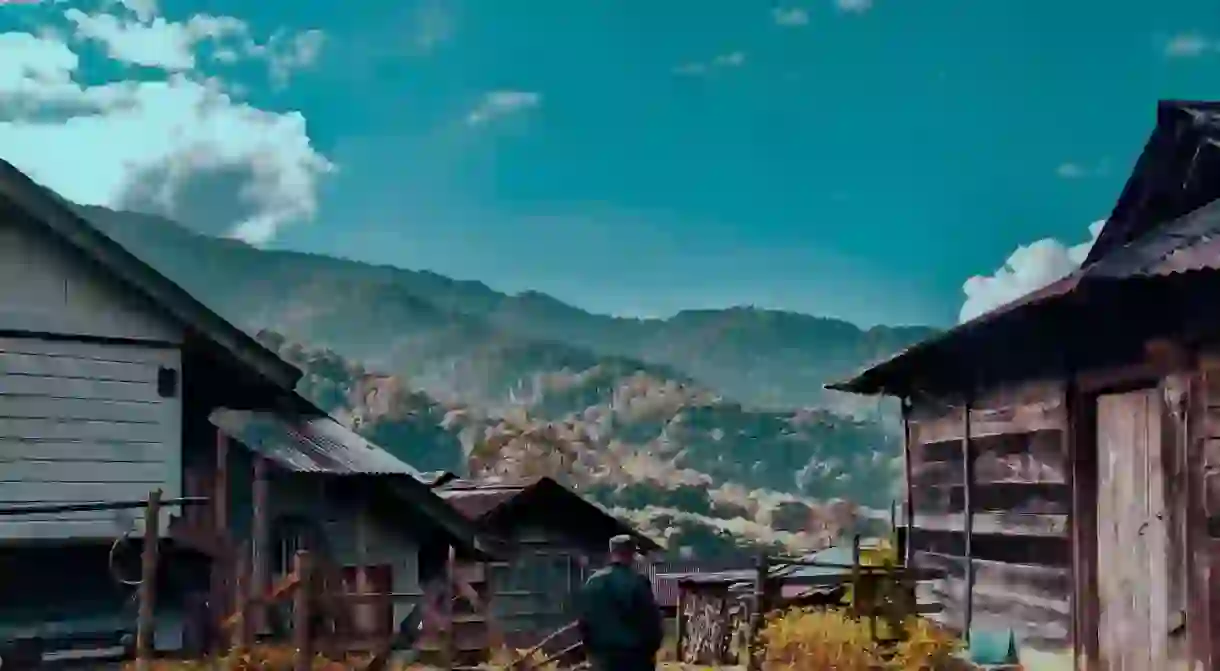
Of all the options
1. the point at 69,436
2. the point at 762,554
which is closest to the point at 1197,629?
the point at 762,554

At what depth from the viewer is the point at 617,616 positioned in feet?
37.1

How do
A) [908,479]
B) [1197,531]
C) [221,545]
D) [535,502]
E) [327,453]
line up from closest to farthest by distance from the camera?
[1197,531] → [908,479] → [221,545] → [327,453] → [535,502]

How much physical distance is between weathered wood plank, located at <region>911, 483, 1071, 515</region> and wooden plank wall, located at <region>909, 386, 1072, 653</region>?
1cm

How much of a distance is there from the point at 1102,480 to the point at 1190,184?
2.76 m

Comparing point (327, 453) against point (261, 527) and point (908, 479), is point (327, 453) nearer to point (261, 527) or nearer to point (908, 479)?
point (261, 527)

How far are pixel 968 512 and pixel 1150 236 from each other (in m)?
4.30

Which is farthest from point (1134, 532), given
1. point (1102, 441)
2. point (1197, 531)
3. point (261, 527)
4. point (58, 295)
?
point (58, 295)

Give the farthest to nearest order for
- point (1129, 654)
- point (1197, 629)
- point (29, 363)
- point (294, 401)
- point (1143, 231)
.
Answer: point (294, 401), point (29, 363), point (1143, 231), point (1129, 654), point (1197, 629)

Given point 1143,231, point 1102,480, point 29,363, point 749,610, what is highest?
point 1143,231

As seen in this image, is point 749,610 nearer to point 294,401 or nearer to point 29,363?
point 294,401

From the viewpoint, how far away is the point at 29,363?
54.9 feet

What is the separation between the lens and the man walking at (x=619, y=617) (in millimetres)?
11312

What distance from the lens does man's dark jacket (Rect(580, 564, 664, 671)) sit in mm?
11312

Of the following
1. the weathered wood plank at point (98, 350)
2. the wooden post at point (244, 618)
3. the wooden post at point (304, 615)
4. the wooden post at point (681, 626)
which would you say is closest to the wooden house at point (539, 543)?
the wooden post at point (681, 626)
